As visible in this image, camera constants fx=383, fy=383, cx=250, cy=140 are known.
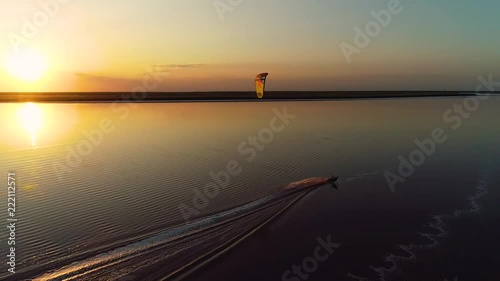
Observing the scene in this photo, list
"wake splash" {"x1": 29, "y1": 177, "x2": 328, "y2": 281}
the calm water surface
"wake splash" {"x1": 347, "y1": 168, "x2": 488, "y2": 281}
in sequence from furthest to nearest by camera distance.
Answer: the calm water surface → "wake splash" {"x1": 347, "y1": 168, "x2": 488, "y2": 281} → "wake splash" {"x1": 29, "y1": 177, "x2": 328, "y2": 281}

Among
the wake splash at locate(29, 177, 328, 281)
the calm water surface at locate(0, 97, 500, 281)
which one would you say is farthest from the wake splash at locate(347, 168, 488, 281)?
the wake splash at locate(29, 177, 328, 281)

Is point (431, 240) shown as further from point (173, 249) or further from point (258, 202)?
point (173, 249)

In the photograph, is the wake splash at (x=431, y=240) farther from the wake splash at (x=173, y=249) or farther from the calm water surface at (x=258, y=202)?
the wake splash at (x=173, y=249)

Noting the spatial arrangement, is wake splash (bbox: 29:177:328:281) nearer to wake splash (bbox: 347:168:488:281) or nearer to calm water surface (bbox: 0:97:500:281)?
calm water surface (bbox: 0:97:500:281)

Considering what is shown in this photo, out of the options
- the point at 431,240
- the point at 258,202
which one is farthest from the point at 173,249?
the point at 431,240

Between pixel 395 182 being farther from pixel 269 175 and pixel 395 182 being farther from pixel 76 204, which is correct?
pixel 76 204

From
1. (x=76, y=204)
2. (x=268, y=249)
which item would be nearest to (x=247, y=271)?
(x=268, y=249)
